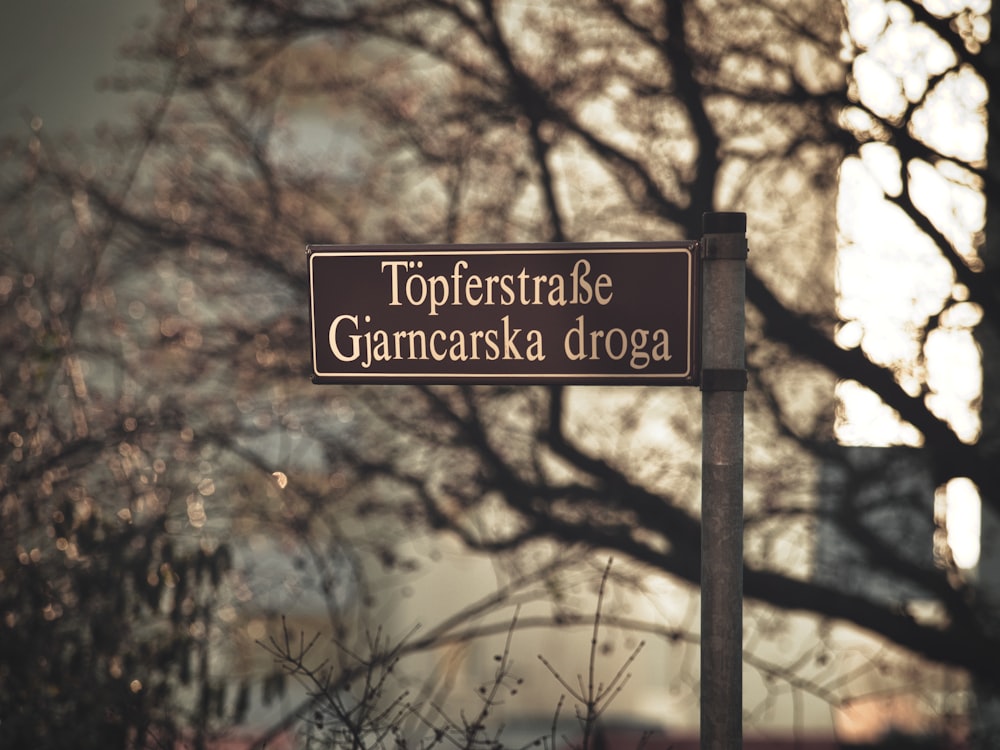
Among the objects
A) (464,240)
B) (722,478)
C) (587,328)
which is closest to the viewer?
(722,478)

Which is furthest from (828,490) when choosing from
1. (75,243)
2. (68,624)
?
(75,243)

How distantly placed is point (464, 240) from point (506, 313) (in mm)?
4118

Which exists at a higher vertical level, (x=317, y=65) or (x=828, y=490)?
(x=317, y=65)

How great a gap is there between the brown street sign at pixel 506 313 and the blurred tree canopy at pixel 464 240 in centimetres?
215

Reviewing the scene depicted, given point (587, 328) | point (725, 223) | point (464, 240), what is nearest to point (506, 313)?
point (587, 328)

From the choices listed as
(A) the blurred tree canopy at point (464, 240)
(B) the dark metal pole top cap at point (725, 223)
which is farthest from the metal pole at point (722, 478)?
(A) the blurred tree canopy at point (464, 240)

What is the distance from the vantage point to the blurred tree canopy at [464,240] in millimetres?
4742

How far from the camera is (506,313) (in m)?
2.23

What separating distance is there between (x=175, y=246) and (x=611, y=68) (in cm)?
277

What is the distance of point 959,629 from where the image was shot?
5223mm

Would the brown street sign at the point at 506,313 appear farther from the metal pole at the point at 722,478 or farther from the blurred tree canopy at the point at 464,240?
the blurred tree canopy at the point at 464,240

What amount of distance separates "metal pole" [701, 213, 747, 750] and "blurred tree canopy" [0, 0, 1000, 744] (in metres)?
2.55

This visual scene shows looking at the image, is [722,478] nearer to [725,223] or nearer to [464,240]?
[725,223]

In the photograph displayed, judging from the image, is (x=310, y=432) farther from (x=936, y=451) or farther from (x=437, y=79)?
(x=936, y=451)
